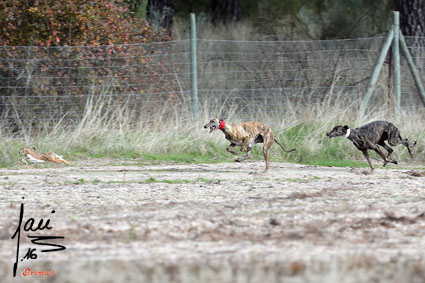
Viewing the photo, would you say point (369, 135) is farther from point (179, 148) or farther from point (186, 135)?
point (186, 135)

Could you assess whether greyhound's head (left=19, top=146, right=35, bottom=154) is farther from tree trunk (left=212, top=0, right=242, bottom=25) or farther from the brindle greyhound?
tree trunk (left=212, top=0, right=242, bottom=25)

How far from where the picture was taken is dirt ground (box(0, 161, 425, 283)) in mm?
5164

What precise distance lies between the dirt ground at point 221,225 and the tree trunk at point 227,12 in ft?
44.5

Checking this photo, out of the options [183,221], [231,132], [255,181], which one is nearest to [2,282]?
[183,221]

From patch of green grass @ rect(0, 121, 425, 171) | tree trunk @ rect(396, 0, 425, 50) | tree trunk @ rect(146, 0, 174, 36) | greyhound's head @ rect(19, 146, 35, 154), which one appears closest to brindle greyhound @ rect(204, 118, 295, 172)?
patch of green grass @ rect(0, 121, 425, 171)

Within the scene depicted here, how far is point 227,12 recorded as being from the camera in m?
24.0

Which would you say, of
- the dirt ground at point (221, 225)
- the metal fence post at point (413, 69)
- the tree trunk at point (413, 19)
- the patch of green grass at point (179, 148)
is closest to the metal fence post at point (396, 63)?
the metal fence post at point (413, 69)

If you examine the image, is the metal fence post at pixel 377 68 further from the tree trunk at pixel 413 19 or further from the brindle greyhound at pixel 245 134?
the brindle greyhound at pixel 245 134

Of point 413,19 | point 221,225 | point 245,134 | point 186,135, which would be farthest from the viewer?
point 413,19

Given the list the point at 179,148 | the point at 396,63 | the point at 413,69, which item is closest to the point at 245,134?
the point at 179,148

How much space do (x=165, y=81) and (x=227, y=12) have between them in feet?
34.0

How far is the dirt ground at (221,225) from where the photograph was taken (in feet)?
16.9

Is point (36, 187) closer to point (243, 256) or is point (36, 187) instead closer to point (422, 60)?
point (243, 256)

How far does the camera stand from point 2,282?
503 centimetres
